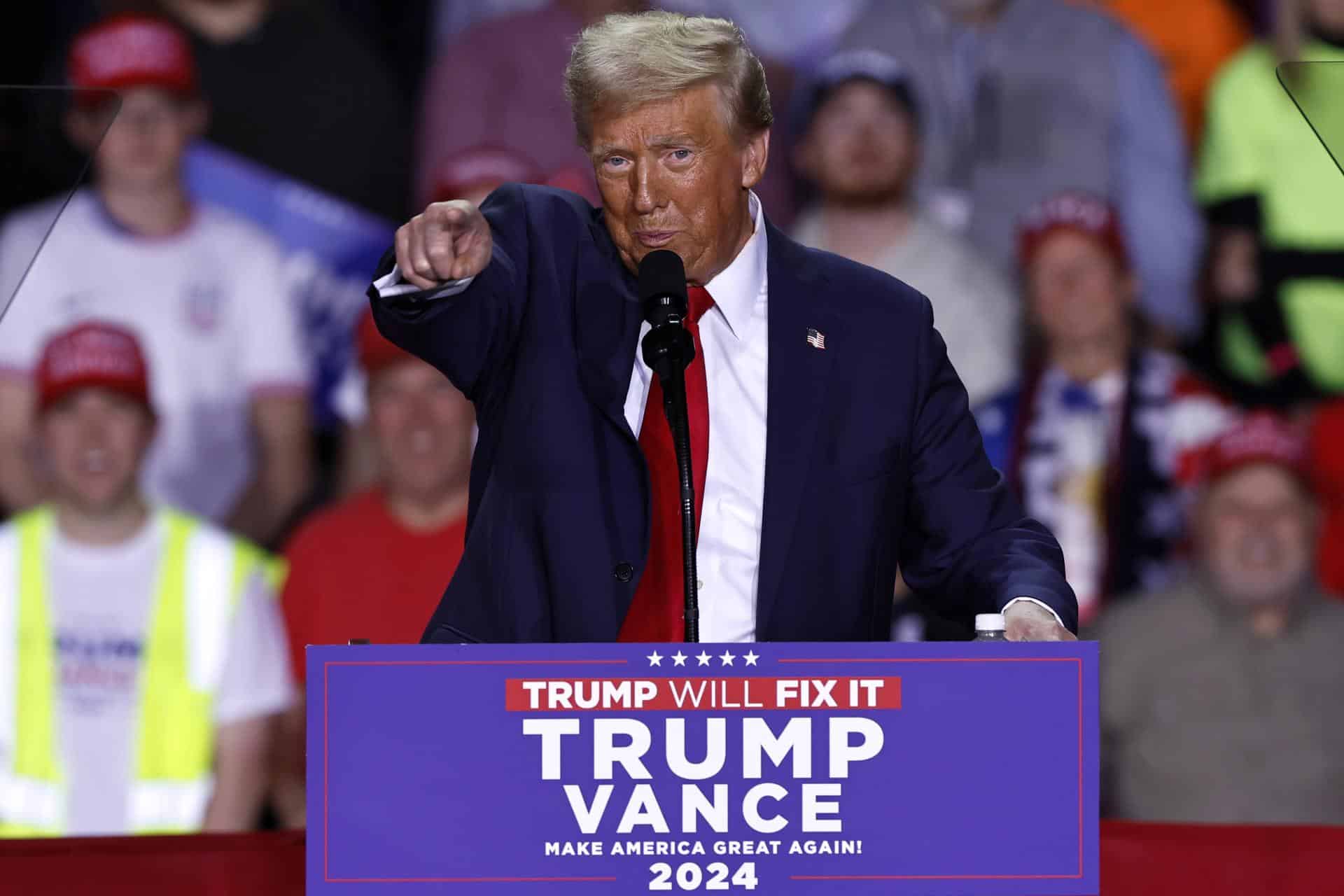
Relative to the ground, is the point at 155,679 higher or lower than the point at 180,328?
lower

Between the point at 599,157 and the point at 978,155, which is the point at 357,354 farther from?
the point at 599,157

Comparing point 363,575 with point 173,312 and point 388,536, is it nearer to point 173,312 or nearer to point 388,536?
point 388,536

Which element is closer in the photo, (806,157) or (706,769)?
(706,769)

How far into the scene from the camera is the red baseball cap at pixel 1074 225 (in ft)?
13.7

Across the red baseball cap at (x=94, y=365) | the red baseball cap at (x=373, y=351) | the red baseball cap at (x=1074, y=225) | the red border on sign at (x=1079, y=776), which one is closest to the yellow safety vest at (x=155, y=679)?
the red baseball cap at (x=94, y=365)

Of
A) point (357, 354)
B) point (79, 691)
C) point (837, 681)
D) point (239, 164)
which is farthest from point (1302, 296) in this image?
point (837, 681)

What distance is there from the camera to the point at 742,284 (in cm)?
195

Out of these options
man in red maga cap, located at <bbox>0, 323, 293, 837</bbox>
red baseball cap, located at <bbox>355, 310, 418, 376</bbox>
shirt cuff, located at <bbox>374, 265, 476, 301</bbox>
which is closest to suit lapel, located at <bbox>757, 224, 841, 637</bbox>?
shirt cuff, located at <bbox>374, 265, 476, 301</bbox>

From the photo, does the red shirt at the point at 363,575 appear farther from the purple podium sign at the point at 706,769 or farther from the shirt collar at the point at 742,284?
the purple podium sign at the point at 706,769

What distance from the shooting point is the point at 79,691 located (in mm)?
3807

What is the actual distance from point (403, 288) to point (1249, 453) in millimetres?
2727

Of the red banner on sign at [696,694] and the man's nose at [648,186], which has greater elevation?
the man's nose at [648,186]

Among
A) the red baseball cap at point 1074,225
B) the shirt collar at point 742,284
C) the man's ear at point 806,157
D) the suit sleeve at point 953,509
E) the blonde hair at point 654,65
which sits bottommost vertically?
the suit sleeve at point 953,509

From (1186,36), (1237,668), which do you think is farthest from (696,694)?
(1186,36)
